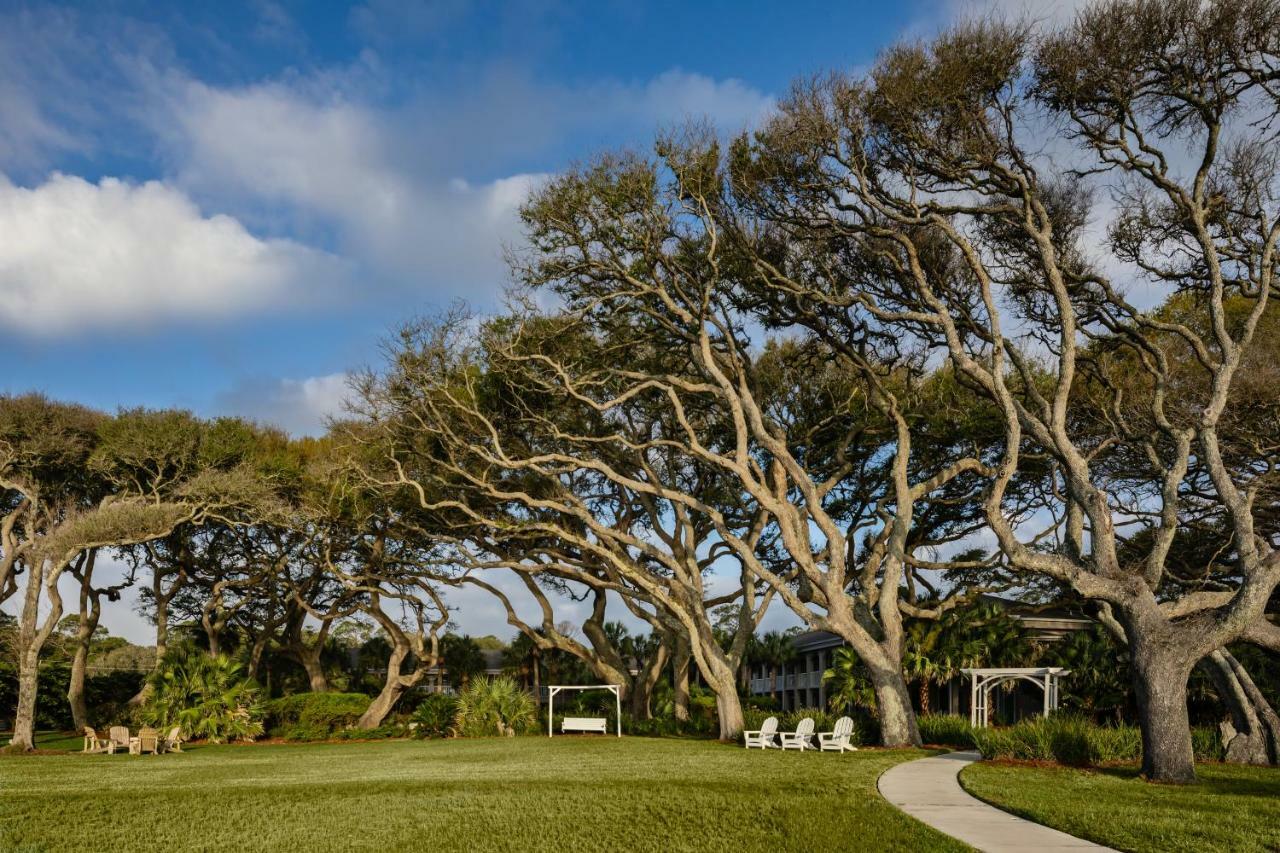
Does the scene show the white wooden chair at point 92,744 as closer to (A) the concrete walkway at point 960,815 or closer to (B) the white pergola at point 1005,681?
(A) the concrete walkway at point 960,815

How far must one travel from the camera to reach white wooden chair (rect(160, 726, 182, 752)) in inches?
1054

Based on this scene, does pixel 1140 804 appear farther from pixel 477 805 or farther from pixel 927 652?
pixel 927 652

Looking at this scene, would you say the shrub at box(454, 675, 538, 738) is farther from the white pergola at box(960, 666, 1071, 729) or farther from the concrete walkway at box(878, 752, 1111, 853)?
the concrete walkway at box(878, 752, 1111, 853)

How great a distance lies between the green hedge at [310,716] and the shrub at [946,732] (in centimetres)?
1888

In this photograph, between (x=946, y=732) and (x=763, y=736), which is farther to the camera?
(x=946, y=732)

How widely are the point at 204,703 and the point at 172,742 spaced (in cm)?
339

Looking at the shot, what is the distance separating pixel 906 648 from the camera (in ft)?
89.8

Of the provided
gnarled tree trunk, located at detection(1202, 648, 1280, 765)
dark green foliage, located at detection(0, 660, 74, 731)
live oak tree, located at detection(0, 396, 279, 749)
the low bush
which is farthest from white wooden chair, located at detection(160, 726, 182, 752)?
gnarled tree trunk, located at detection(1202, 648, 1280, 765)

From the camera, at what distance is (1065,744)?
1694 centimetres

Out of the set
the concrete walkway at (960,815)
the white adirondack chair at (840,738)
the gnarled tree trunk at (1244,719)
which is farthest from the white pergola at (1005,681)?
the concrete walkway at (960,815)

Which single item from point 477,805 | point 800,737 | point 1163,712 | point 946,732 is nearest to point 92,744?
point 800,737

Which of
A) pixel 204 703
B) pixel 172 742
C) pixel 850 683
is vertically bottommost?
pixel 172 742

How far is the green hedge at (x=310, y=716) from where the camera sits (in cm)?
3306

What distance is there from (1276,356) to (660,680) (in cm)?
2160
